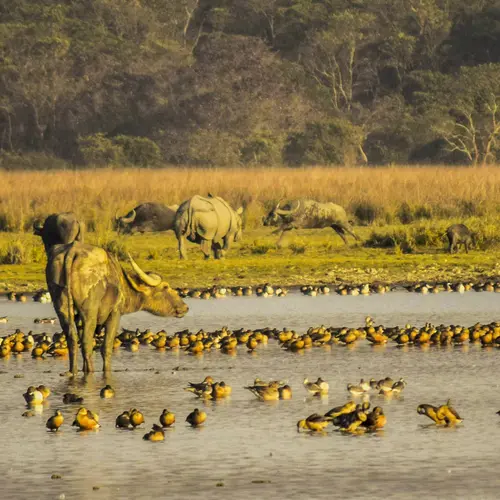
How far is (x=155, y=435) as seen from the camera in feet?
36.4

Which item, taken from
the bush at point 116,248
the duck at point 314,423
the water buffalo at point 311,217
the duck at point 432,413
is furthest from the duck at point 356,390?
the water buffalo at point 311,217

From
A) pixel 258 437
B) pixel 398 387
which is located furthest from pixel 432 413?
pixel 398 387

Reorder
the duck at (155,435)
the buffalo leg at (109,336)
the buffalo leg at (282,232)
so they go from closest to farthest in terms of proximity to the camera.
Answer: the duck at (155,435)
the buffalo leg at (109,336)
the buffalo leg at (282,232)

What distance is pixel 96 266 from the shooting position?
14117mm

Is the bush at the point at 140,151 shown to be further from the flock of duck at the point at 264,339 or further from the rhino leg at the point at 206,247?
the flock of duck at the point at 264,339

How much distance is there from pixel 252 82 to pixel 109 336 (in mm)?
61149

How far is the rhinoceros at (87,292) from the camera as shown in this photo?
46.0ft

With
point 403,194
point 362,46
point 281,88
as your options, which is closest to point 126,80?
point 281,88

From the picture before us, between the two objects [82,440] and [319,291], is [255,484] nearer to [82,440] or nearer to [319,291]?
[82,440]

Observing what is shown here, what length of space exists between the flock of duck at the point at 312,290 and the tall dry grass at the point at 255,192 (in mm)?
9385

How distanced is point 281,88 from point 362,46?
6.96 m

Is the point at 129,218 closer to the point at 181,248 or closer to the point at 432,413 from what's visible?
the point at 181,248

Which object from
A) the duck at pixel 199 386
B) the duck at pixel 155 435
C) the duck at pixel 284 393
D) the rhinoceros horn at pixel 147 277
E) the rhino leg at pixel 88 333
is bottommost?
the duck at pixel 284 393

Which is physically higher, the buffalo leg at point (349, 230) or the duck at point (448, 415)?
the duck at point (448, 415)
